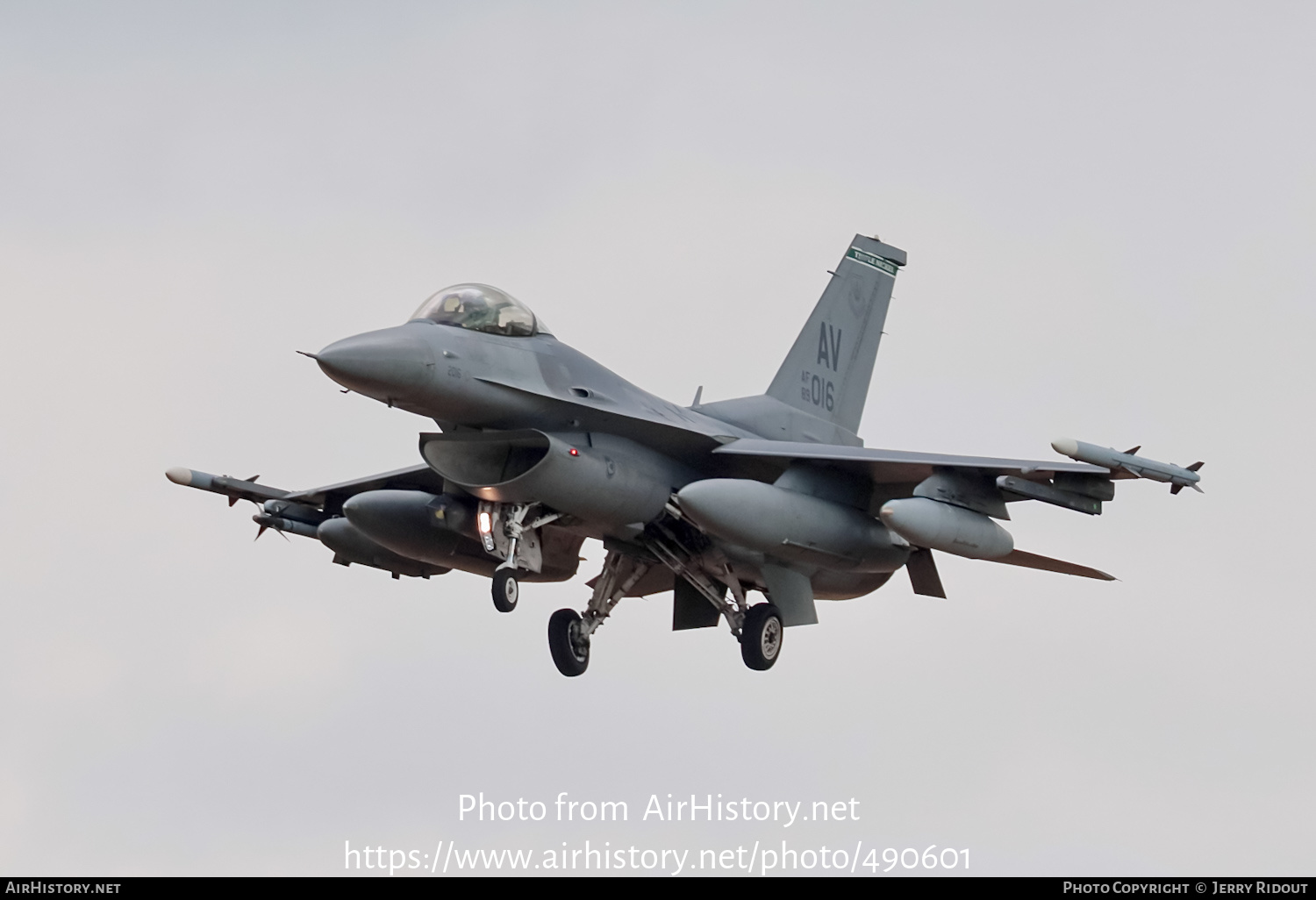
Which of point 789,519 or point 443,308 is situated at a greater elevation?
point 443,308

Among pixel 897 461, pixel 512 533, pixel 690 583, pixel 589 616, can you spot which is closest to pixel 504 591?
pixel 512 533

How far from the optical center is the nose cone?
64.9ft

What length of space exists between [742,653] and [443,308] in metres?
5.52

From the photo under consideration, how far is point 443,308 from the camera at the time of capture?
21203 millimetres

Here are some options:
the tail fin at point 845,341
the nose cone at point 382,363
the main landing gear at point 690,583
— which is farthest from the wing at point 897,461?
the nose cone at point 382,363

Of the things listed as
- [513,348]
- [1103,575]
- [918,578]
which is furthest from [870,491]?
[513,348]

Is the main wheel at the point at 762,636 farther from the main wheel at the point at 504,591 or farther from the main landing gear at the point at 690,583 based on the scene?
the main wheel at the point at 504,591

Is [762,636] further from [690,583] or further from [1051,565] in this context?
[1051,565]

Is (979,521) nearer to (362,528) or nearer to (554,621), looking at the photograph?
(554,621)

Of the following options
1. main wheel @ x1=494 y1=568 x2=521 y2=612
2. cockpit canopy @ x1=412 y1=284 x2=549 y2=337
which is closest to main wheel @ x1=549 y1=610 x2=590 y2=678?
main wheel @ x1=494 y1=568 x2=521 y2=612

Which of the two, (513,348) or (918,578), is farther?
(918,578)

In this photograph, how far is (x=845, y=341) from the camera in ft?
88.2

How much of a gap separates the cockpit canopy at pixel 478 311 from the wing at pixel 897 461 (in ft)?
9.79

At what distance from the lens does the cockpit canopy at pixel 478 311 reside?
21141 millimetres
